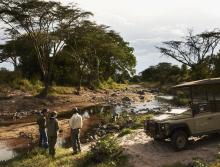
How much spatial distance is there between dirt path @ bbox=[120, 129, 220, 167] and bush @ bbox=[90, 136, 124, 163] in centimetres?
49

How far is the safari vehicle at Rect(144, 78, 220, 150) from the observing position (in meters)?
15.4

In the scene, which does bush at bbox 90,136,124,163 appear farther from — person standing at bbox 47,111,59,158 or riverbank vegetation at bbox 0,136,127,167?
person standing at bbox 47,111,59,158

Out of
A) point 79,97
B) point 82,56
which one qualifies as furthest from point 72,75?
point 79,97

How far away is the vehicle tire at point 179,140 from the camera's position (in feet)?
50.2

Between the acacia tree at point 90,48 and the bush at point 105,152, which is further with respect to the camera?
the acacia tree at point 90,48

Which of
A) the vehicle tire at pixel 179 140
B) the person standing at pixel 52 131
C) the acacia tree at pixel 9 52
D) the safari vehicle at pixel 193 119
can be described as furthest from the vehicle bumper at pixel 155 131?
the acacia tree at pixel 9 52

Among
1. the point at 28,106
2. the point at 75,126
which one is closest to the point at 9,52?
the point at 28,106

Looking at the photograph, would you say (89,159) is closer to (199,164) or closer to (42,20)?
(199,164)

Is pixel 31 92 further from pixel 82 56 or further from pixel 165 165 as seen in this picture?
pixel 165 165

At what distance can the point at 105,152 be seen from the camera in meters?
14.9

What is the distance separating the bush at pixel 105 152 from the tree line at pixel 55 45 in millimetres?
29696

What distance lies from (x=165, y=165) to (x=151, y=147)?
2388 millimetres

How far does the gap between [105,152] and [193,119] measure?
3423 millimetres

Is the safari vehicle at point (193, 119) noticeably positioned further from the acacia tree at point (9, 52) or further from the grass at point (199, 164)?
the acacia tree at point (9, 52)
